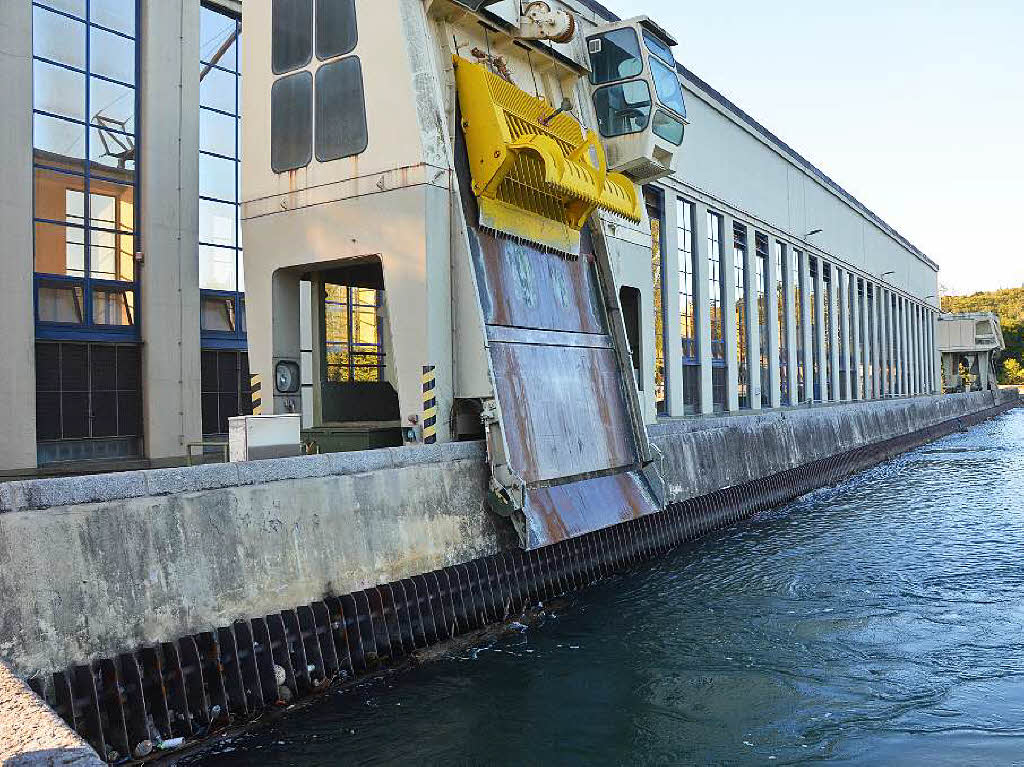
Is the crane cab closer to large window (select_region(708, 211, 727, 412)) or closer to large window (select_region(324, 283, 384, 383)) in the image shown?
large window (select_region(324, 283, 384, 383))

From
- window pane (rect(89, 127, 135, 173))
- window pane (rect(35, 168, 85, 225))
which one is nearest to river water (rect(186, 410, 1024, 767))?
window pane (rect(35, 168, 85, 225))

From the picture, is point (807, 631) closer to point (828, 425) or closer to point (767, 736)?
point (767, 736)

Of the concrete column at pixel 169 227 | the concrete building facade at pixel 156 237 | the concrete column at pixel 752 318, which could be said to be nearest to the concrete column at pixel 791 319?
the concrete column at pixel 752 318

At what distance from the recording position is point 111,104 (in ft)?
47.7

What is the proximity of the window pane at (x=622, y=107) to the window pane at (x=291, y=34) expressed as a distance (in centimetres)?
458

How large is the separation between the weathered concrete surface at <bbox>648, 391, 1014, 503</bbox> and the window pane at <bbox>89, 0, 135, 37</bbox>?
11.2m

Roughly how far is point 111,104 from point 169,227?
7.21 feet

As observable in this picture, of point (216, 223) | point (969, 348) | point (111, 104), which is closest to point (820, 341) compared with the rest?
point (216, 223)

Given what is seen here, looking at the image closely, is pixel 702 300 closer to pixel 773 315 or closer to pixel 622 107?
pixel 773 315

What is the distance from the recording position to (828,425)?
888 inches

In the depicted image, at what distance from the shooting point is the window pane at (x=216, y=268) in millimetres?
15867

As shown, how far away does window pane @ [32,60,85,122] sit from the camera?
13.4 m

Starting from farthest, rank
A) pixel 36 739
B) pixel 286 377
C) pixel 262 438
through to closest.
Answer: pixel 286 377 < pixel 262 438 < pixel 36 739

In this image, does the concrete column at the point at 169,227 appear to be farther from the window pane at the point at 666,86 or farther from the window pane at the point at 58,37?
the window pane at the point at 666,86
